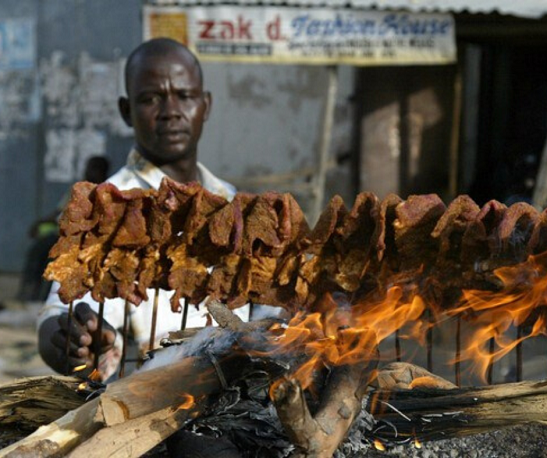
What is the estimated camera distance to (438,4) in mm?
8664

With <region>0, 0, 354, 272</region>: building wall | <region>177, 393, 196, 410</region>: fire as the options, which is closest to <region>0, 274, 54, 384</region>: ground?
<region>0, 0, 354, 272</region>: building wall

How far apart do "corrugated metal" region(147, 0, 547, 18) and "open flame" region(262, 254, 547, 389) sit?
218 inches

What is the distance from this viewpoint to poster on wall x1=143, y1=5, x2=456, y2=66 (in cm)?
880

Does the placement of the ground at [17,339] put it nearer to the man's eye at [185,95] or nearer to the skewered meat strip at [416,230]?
the man's eye at [185,95]

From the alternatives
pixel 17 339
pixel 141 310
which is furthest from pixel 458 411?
pixel 17 339

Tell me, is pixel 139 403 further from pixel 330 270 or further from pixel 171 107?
pixel 171 107

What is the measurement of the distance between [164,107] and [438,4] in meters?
4.81

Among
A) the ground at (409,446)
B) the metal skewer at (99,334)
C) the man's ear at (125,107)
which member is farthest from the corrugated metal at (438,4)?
the metal skewer at (99,334)

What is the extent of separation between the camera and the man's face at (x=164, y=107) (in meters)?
4.57

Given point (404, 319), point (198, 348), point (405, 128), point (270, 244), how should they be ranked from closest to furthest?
point (198, 348) → point (404, 319) → point (270, 244) → point (405, 128)

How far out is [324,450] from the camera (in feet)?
8.53

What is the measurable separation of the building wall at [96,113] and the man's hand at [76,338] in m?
6.36

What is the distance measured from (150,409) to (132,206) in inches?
38.2

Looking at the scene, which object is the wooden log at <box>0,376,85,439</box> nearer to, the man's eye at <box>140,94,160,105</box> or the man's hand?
the man's hand
